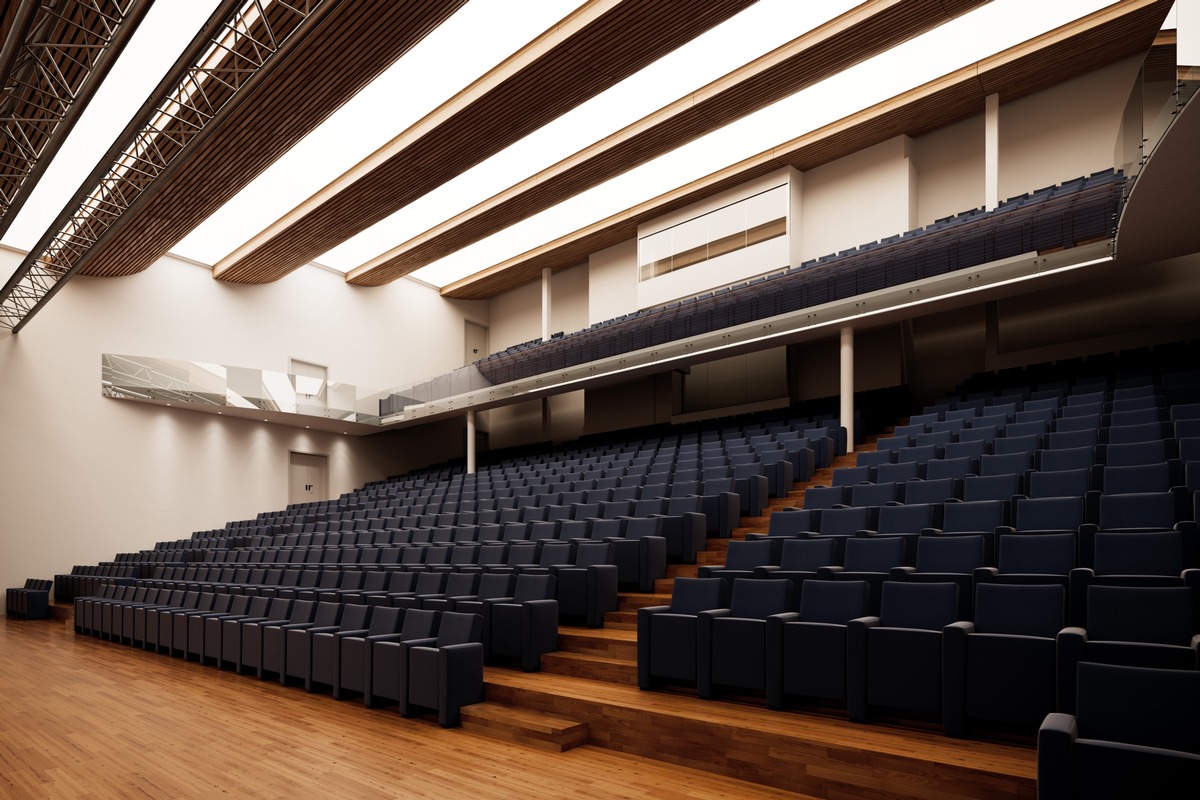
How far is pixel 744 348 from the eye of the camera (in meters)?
8.44

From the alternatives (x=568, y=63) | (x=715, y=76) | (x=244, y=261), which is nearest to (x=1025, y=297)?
(x=715, y=76)

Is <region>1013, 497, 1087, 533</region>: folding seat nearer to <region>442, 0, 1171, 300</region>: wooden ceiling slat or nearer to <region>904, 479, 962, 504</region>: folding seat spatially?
<region>904, 479, 962, 504</region>: folding seat

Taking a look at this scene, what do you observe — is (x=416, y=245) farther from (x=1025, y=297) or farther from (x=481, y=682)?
(x=481, y=682)

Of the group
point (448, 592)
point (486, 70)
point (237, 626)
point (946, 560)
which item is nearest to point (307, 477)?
point (486, 70)

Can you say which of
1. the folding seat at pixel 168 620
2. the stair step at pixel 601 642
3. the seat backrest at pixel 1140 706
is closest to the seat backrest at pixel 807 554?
the stair step at pixel 601 642

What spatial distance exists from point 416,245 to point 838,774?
9624 mm

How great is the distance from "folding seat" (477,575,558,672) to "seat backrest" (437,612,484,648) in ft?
0.60

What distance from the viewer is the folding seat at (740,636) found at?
2.86 meters

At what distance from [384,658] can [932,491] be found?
285 centimetres

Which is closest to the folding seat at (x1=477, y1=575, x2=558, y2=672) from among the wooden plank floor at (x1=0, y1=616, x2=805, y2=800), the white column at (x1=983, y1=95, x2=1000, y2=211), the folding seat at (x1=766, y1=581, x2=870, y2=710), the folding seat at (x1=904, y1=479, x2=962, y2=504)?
the wooden plank floor at (x1=0, y1=616, x2=805, y2=800)

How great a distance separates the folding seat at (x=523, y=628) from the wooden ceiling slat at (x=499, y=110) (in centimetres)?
437

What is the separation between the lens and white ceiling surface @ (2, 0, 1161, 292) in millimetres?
6629

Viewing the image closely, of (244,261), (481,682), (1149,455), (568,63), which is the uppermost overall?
(568,63)

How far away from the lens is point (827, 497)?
4.59 m
